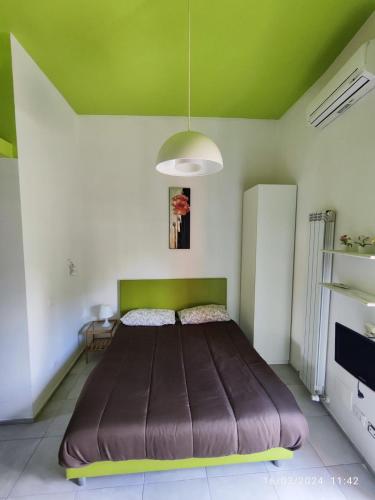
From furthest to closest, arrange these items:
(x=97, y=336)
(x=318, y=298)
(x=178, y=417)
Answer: (x=97, y=336), (x=318, y=298), (x=178, y=417)

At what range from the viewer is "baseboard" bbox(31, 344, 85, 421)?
84.2 inches

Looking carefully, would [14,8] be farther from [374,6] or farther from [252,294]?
[252,294]

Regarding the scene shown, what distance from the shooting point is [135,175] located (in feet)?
10.4

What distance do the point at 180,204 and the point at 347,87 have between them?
2.01 meters

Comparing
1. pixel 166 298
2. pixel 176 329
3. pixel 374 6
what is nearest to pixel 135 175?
pixel 166 298

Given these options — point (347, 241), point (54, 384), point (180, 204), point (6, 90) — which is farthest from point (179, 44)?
point (54, 384)

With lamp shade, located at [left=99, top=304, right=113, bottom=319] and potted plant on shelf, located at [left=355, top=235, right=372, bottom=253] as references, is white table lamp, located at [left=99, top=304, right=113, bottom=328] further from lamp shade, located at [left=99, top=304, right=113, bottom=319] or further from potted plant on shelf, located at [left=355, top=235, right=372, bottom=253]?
potted plant on shelf, located at [left=355, top=235, right=372, bottom=253]

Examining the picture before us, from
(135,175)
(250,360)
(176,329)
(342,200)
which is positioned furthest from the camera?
(135,175)

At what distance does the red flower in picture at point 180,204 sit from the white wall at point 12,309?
5.73 feet

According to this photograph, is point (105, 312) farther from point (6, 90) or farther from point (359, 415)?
point (359, 415)

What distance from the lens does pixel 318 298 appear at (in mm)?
2201

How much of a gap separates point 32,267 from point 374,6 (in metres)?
3.06

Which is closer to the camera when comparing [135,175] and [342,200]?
[342,200]

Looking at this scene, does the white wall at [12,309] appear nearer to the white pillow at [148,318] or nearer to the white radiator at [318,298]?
the white pillow at [148,318]
